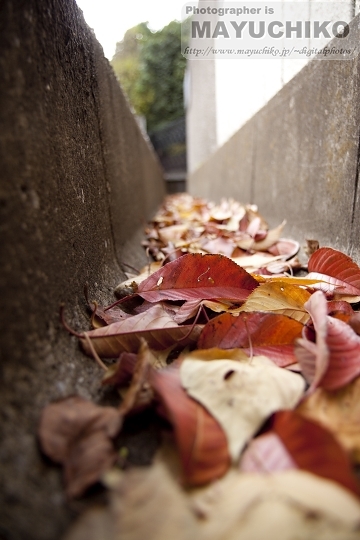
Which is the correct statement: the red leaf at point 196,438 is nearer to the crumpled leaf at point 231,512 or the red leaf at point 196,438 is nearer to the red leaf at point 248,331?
the crumpled leaf at point 231,512

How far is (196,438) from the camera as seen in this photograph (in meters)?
0.45

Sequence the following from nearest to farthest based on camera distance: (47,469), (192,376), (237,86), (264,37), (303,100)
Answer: (47,469)
(192,376)
(303,100)
(264,37)
(237,86)

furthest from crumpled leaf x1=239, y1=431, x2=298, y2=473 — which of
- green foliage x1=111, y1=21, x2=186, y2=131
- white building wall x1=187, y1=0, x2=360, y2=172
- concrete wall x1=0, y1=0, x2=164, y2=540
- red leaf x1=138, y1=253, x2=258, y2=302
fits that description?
green foliage x1=111, y1=21, x2=186, y2=131

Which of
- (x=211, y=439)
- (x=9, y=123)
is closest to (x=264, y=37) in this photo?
(x=9, y=123)

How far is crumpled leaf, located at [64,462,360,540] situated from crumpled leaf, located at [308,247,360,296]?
504mm

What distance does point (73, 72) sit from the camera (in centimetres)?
83

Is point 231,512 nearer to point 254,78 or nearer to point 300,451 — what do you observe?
point 300,451

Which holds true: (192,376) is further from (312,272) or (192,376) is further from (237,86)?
(237,86)

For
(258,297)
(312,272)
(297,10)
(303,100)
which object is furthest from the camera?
(297,10)

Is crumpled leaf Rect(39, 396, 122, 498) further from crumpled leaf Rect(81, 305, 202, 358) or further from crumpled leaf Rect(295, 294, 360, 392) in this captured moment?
crumpled leaf Rect(295, 294, 360, 392)

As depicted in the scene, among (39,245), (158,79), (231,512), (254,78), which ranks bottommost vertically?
(231,512)

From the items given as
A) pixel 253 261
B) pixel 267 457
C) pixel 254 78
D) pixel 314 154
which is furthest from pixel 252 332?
pixel 254 78

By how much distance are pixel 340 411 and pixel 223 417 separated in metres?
0.16

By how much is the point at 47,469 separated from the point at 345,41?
1.22 m
